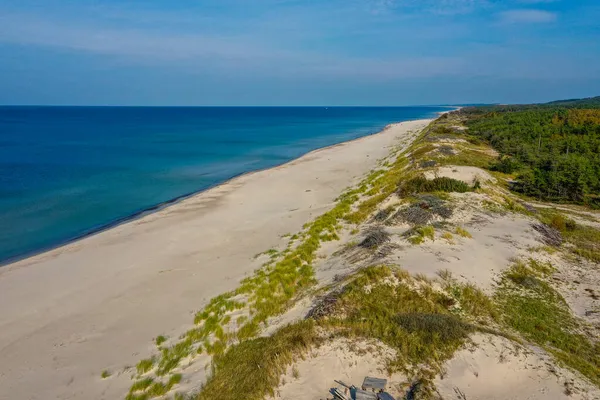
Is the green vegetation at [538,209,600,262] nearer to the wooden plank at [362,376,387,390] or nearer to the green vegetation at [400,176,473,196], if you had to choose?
the green vegetation at [400,176,473,196]

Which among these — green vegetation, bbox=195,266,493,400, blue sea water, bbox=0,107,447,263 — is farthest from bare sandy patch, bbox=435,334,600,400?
blue sea water, bbox=0,107,447,263

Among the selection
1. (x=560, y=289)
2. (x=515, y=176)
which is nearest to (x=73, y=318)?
(x=560, y=289)

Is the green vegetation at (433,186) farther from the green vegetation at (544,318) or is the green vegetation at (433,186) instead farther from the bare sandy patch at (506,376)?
the bare sandy patch at (506,376)

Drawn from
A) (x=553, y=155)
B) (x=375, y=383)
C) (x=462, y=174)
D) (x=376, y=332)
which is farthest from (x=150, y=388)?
(x=553, y=155)

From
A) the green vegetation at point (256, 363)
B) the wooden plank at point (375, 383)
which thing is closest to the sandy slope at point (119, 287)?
the green vegetation at point (256, 363)

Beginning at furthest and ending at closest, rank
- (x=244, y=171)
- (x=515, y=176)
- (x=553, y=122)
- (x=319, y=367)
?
1. (x=553, y=122)
2. (x=244, y=171)
3. (x=515, y=176)
4. (x=319, y=367)

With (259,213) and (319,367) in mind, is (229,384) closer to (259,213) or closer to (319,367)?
(319,367)
